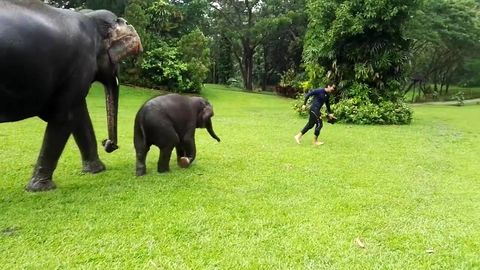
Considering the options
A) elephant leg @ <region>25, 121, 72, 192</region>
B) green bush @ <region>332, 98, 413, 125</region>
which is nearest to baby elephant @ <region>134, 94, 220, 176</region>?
elephant leg @ <region>25, 121, 72, 192</region>

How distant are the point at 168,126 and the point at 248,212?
72.2 inches

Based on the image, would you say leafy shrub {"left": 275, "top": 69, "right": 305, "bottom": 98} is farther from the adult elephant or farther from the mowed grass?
the adult elephant

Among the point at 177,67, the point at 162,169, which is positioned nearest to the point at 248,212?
the point at 162,169

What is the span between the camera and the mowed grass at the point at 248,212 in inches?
154

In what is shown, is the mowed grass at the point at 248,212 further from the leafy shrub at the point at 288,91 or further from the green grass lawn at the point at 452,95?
the green grass lawn at the point at 452,95

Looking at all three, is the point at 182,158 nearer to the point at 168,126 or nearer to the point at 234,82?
the point at 168,126

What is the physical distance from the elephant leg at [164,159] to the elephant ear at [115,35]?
1.30 metres

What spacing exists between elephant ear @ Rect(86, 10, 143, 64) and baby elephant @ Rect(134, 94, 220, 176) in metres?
0.70

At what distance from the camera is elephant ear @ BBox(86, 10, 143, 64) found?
590 centimetres

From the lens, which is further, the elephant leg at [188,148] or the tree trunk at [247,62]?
the tree trunk at [247,62]

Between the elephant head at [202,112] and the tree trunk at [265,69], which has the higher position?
the tree trunk at [265,69]

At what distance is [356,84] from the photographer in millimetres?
16000

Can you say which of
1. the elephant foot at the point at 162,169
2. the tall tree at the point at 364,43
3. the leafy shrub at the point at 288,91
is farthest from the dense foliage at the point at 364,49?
the leafy shrub at the point at 288,91

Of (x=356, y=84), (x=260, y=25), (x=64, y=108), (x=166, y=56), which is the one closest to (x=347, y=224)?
(x=64, y=108)
